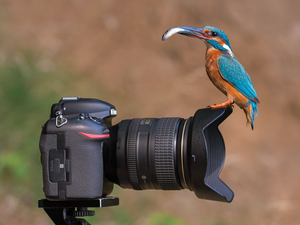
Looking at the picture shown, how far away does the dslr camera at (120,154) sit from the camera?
2.81ft

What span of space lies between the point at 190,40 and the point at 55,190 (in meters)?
1.74

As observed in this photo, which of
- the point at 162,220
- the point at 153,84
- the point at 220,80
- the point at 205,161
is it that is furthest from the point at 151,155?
the point at 153,84

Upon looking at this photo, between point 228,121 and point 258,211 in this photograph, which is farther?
point 228,121

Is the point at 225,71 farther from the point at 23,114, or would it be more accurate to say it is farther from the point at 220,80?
the point at 23,114

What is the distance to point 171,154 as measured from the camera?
35.7 inches

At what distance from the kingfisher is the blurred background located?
1.28 meters

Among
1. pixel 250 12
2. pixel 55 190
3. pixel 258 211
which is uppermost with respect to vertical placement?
pixel 250 12

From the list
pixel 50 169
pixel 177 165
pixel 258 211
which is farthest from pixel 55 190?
pixel 258 211

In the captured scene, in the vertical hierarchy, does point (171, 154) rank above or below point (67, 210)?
above

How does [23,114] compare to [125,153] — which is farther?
[23,114]

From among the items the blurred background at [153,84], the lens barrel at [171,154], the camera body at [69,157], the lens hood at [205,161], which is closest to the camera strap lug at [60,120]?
the camera body at [69,157]

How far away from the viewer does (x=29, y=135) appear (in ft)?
6.98

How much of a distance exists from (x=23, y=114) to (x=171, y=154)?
1.50m

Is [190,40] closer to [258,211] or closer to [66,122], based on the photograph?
[258,211]
